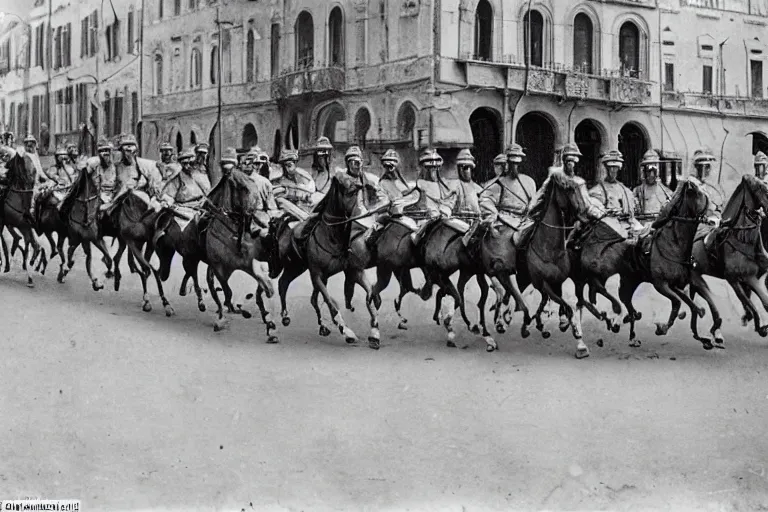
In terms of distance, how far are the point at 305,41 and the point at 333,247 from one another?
23.1 feet

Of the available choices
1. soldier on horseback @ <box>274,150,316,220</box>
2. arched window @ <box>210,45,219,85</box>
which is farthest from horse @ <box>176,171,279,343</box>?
arched window @ <box>210,45,219,85</box>

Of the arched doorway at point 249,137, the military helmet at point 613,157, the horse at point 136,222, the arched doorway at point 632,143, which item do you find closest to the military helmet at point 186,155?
the horse at point 136,222

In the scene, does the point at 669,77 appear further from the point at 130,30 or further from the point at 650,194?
the point at 130,30

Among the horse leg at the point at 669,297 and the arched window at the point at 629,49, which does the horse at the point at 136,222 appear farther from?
the arched window at the point at 629,49

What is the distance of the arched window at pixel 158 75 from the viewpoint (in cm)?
1872

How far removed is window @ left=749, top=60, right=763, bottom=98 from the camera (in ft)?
50.0

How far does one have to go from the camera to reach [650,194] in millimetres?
13797

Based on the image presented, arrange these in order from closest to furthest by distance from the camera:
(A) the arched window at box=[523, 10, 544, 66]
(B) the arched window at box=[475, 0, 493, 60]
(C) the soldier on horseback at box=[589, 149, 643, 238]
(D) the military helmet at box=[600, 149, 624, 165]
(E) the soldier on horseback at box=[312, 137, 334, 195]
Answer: (C) the soldier on horseback at box=[589, 149, 643, 238] < (D) the military helmet at box=[600, 149, 624, 165] < (E) the soldier on horseback at box=[312, 137, 334, 195] < (B) the arched window at box=[475, 0, 493, 60] < (A) the arched window at box=[523, 10, 544, 66]

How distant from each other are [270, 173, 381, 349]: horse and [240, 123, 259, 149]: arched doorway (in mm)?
4206

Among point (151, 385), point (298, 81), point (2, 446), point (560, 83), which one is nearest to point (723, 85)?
point (560, 83)

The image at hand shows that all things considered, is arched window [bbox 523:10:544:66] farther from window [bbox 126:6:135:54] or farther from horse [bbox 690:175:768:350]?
horse [bbox 690:175:768:350]

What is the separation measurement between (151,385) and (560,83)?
12.8 metres

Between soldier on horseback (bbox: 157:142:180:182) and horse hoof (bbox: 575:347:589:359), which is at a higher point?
soldier on horseback (bbox: 157:142:180:182)

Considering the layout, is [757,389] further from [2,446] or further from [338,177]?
[2,446]
